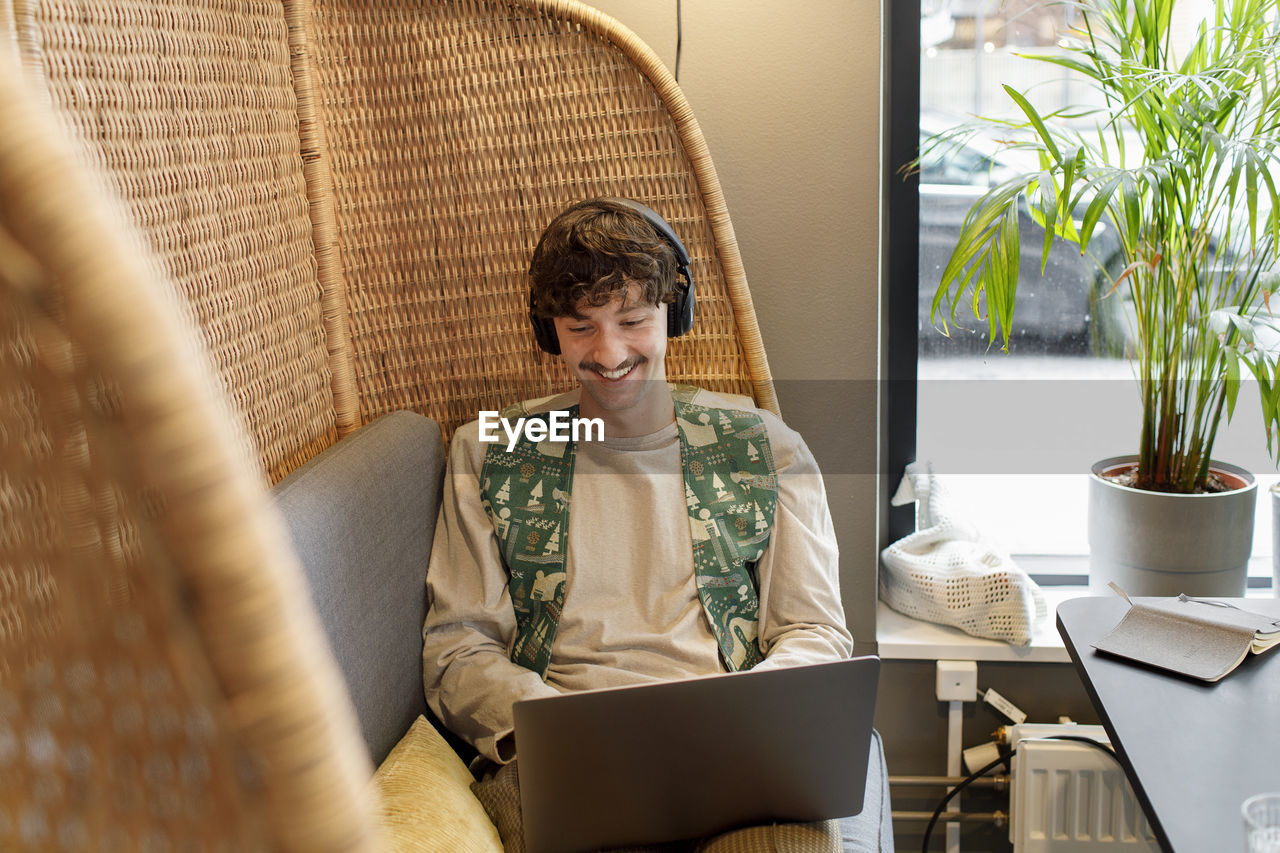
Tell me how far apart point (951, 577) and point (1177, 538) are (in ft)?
1.27

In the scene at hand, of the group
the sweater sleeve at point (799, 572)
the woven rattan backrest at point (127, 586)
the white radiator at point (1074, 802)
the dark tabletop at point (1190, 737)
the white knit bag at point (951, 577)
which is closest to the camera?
the woven rattan backrest at point (127, 586)

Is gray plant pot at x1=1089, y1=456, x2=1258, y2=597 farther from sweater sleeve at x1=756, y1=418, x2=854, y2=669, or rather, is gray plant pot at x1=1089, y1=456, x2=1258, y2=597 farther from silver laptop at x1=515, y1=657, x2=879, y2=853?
silver laptop at x1=515, y1=657, x2=879, y2=853

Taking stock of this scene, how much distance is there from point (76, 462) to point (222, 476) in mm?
73

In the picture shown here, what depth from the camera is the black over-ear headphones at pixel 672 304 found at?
1459 millimetres

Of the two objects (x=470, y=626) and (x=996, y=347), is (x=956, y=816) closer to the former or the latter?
(x=996, y=347)

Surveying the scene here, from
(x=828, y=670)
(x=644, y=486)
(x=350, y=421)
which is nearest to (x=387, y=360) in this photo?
(x=350, y=421)

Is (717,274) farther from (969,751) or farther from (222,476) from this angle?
(222,476)

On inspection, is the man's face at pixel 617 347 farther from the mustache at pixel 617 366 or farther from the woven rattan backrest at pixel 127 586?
the woven rattan backrest at pixel 127 586

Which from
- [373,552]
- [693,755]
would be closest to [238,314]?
[373,552]

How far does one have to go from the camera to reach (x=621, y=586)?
4.86 feet

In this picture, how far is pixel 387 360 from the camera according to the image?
168cm

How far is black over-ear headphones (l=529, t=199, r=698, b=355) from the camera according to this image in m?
1.46

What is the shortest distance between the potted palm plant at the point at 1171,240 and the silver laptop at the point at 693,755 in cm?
76

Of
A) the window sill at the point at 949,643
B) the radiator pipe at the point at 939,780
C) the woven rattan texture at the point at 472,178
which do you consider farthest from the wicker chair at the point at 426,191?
the radiator pipe at the point at 939,780
